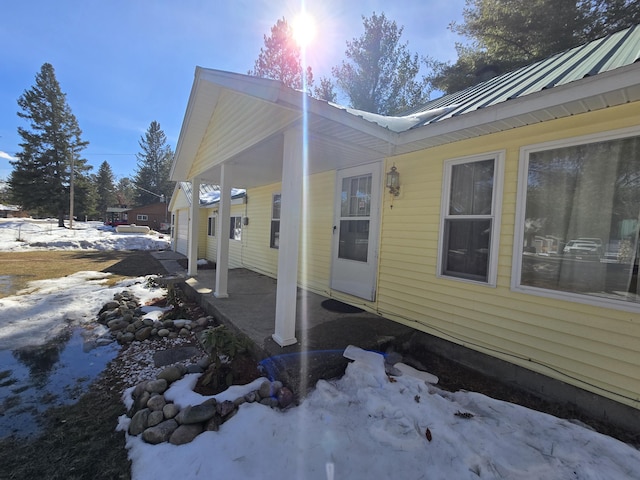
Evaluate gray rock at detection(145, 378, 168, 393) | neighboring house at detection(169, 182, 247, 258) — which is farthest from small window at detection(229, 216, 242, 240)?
gray rock at detection(145, 378, 168, 393)

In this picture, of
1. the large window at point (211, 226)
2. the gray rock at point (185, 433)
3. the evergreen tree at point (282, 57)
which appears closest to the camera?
the gray rock at point (185, 433)

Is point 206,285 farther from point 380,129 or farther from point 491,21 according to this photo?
point 491,21

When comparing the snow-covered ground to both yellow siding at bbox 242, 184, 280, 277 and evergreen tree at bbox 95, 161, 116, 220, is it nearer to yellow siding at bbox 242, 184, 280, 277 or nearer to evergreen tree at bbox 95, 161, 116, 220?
yellow siding at bbox 242, 184, 280, 277

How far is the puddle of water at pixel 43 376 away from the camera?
7.81ft

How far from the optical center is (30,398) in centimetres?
262

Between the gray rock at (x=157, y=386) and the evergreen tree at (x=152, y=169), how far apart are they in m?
47.6

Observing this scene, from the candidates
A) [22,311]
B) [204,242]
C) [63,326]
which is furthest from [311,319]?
[204,242]

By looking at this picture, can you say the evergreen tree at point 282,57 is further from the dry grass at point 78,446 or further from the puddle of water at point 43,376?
the dry grass at point 78,446

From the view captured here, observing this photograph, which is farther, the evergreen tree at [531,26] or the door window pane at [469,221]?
the evergreen tree at [531,26]

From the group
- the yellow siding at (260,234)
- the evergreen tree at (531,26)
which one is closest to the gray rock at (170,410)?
the yellow siding at (260,234)

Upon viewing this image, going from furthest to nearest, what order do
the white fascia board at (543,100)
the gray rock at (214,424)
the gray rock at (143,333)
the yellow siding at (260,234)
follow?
1. the yellow siding at (260,234)
2. the gray rock at (143,333)
3. the gray rock at (214,424)
4. the white fascia board at (543,100)

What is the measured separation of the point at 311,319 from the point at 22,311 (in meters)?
5.00

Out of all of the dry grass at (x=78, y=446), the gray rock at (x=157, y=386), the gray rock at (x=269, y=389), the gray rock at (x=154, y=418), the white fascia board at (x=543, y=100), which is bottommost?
the dry grass at (x=78, y=446)

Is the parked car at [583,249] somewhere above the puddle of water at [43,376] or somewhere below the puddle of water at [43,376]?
above
